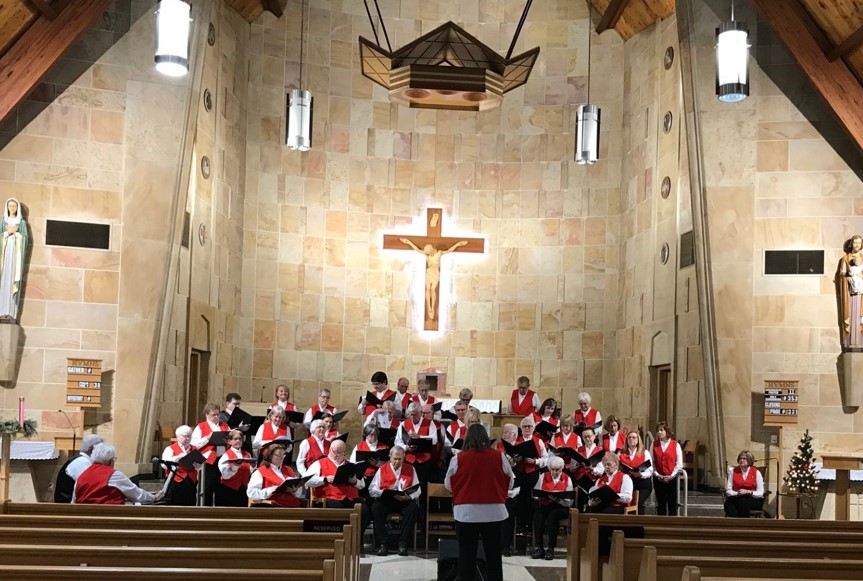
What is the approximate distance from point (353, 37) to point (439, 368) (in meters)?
5.38

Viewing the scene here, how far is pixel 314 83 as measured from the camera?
679 inches

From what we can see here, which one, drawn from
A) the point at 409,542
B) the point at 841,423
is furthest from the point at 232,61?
the point at 841,423

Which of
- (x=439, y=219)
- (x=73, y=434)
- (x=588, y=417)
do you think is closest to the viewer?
(x=588, y=417)

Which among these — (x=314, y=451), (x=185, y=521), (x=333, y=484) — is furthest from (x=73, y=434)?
(x=185, y=521)

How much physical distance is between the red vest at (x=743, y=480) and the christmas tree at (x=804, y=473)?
1.10 meters

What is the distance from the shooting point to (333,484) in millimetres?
10180

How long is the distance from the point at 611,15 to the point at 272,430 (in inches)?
349

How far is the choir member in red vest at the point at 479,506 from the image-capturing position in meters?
7.50

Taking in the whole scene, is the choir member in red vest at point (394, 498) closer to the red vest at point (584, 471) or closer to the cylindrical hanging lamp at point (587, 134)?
the red vest at point (584, 471)

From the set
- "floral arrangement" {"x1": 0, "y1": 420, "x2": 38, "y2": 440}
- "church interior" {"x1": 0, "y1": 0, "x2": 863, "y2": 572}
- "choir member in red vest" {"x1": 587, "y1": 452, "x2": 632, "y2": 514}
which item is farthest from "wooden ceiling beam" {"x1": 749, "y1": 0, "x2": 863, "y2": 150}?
"floral arrangement" {"x1": 0, "y1": 420, "x2": 38, "y2": 440}

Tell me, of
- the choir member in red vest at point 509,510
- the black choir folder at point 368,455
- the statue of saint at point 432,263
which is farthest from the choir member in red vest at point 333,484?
the statue of saint at point 432,263

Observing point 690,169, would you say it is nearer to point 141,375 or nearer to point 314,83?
point 314,83

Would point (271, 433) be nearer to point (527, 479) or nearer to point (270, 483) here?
point (270, 483)

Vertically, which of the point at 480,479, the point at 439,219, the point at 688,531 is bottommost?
the point at 688,531
